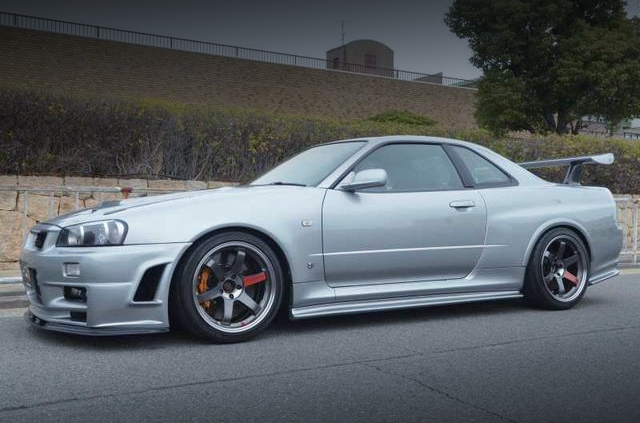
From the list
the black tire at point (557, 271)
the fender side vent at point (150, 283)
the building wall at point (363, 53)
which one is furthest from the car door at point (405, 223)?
the building wall at point (363, 53)

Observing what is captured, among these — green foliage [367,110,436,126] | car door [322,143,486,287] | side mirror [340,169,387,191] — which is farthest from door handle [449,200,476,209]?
green foliage [367,110,436,126]

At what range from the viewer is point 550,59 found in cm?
2591

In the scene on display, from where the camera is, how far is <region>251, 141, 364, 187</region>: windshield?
18.3 ft

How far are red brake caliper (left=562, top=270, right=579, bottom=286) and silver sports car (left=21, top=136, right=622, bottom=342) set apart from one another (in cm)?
1

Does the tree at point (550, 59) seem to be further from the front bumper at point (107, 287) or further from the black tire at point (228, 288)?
the front bumper at point (107, 287)

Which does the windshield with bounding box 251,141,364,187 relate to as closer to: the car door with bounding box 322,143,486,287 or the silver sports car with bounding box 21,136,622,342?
the silver sports car with bounding box 21,136,622,342

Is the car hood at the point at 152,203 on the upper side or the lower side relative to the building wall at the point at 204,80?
lower

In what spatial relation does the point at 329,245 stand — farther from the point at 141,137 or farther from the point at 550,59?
the point at 550,59

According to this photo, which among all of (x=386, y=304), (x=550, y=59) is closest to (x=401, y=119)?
(x=550, y=59)

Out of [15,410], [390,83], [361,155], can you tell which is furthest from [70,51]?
[15,410]

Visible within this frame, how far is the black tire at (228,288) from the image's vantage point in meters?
4.68

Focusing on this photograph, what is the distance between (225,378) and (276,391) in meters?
0.38

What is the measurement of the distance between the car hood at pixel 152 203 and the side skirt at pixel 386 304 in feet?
2.91

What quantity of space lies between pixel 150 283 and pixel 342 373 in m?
1.37
